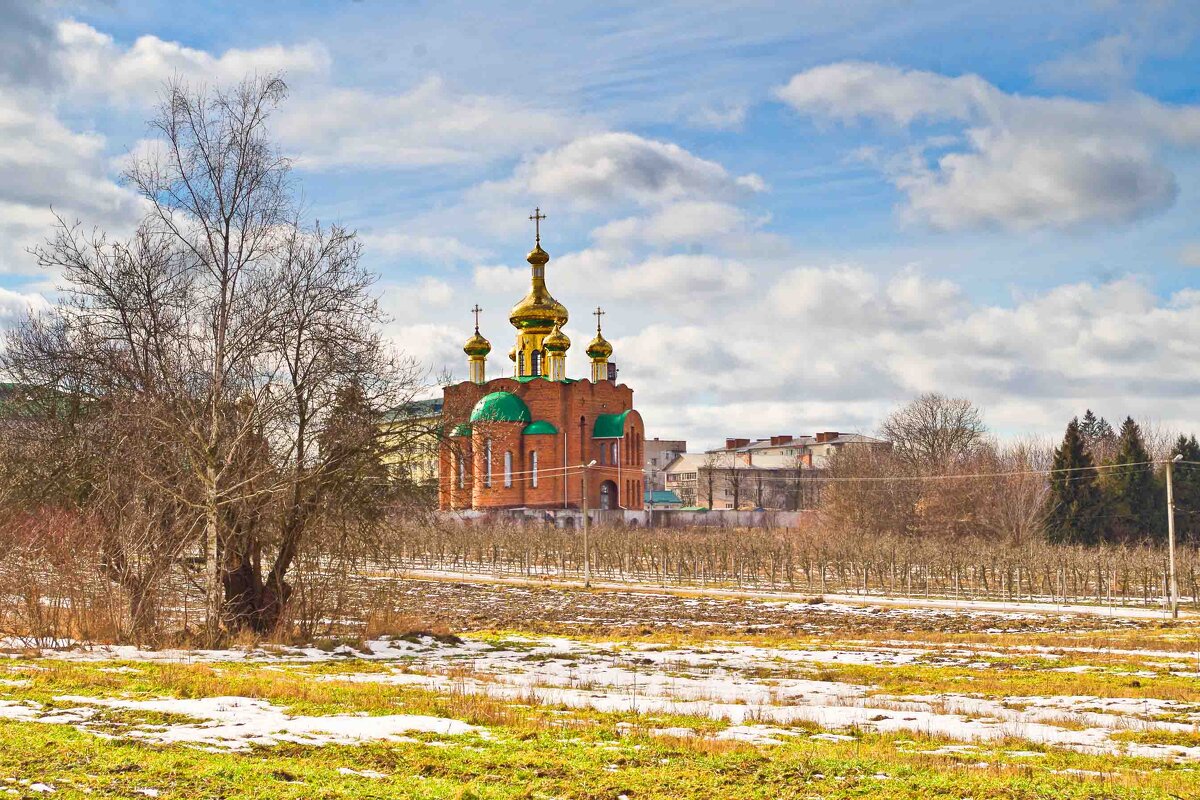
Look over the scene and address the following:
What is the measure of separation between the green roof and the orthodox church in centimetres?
6

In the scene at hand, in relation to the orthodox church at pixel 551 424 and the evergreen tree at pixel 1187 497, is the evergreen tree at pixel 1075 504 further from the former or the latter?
the orthodox church at pixel 551 424

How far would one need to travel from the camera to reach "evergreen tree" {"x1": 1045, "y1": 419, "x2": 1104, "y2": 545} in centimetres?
5678

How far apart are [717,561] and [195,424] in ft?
113

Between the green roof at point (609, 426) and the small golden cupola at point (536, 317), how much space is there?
537cm

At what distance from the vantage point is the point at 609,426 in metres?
67.7

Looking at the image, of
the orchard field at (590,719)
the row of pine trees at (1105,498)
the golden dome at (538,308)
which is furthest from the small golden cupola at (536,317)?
the orchard field at (590,719)

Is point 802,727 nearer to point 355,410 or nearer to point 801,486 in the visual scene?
point 355,410

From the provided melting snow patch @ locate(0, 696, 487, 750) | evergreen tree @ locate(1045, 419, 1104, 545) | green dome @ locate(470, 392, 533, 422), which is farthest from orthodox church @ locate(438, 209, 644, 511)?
melting snow patch @ locate(0, 696, 487, 750)

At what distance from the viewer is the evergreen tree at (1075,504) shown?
56781 millimetres

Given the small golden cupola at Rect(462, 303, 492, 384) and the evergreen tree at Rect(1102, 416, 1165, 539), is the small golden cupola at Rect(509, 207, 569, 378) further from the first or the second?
the evergreen tree at Rect(1102, 416, 1165, 539)

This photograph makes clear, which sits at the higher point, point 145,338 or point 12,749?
point 145,338

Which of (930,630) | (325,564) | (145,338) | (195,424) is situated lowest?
(930,630)

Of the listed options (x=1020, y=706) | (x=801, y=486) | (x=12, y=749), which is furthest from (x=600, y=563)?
(x=801, y=486)

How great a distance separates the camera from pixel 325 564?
18.5m
